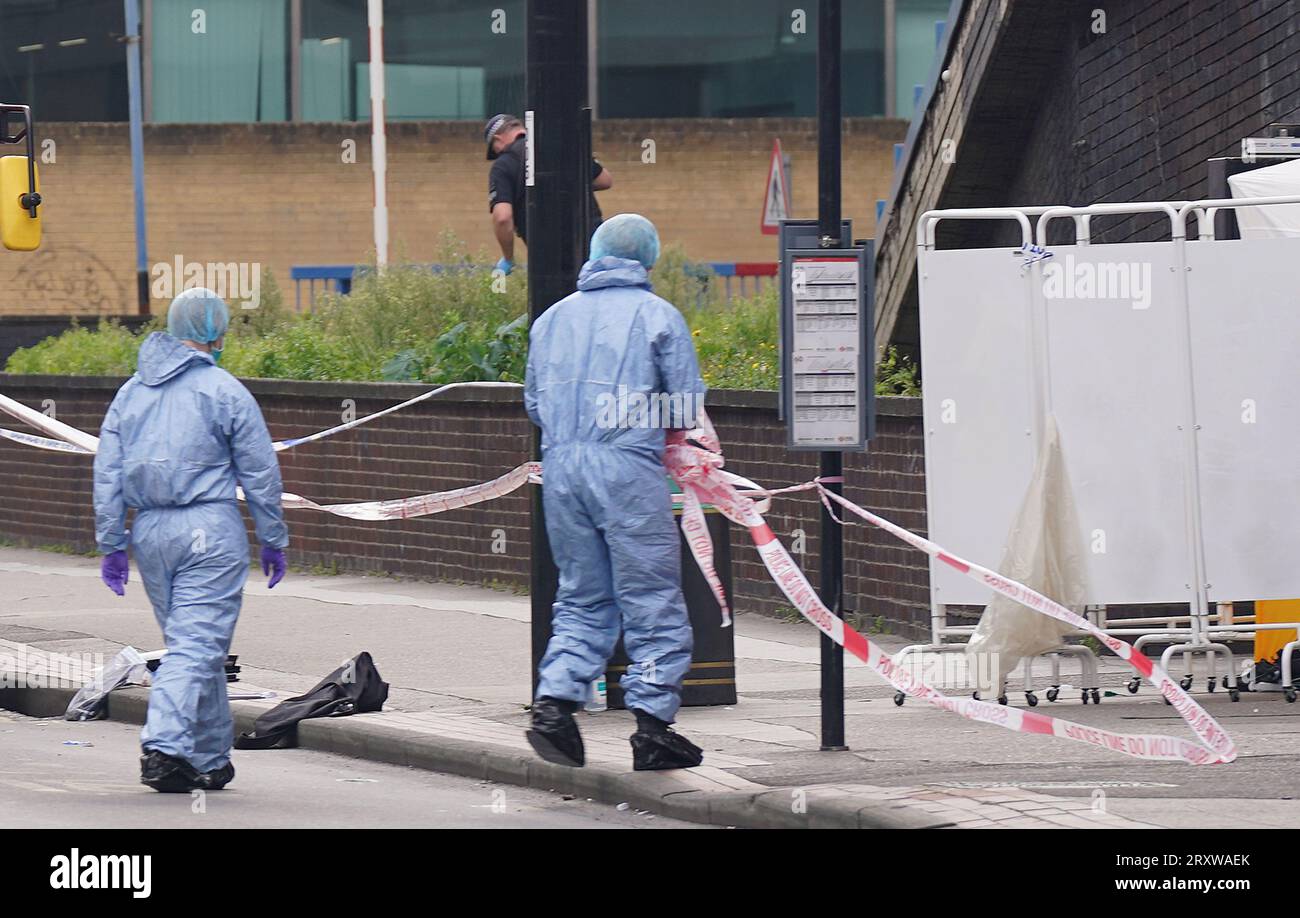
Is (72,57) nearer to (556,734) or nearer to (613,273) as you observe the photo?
(613,273)

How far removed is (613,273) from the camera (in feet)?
26.9

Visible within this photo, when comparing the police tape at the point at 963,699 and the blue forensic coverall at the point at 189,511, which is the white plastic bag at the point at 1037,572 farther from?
the blue forensic coverall at the point at 189,511

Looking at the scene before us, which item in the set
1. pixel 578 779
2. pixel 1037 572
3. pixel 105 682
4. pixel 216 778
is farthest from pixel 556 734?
pixel 105 682

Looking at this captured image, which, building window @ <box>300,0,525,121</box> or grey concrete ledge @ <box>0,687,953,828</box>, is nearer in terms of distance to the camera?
grey concrete ledge @ <box>0,687,953,828</box>

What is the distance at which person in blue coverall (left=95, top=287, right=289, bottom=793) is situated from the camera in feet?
27.3

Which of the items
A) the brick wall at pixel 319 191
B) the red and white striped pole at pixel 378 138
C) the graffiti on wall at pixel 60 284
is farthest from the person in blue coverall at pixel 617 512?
the graffiti on wall at pixel 60 284

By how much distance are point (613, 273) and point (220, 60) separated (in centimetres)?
2595

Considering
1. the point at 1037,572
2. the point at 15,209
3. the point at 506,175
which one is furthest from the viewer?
the point at 15,209

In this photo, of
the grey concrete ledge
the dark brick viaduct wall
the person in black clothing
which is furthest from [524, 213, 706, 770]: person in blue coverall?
the dark brick viaduct wall

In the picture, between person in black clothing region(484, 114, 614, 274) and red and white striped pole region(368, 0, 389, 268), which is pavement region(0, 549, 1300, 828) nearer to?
person in black clothing region(484, 114, 614, 274)

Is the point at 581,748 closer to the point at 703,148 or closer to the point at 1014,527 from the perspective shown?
the point at 1014,527

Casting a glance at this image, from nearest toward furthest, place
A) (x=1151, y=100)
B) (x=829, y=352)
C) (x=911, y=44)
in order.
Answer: (x=829, y=352) → (x=1151, y=100) → (x=911, y=44)

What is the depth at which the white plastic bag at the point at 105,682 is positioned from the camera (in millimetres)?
10656

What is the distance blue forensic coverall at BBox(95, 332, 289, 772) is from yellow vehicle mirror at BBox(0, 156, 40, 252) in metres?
5.95
